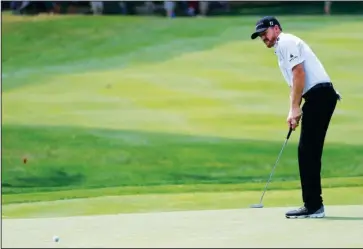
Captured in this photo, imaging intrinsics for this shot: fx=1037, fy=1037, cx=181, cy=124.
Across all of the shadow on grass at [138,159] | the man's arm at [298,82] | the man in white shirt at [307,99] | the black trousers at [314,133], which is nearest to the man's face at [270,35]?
the man in white shirt at [307,99]

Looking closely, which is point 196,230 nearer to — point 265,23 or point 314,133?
point 314,133

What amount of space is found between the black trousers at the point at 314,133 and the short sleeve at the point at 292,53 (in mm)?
199

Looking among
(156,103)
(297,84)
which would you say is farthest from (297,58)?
(156,103)

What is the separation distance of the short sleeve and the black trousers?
0.65 ft

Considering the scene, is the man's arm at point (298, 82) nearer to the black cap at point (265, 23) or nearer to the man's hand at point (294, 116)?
the man's hand at point (294, 116)

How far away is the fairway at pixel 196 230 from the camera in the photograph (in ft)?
16.1

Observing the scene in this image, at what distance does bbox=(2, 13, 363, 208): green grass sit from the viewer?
9.13 m

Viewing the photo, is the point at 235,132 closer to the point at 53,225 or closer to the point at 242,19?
the point at 242,19

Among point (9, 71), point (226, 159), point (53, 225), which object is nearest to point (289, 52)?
point (53, 225)

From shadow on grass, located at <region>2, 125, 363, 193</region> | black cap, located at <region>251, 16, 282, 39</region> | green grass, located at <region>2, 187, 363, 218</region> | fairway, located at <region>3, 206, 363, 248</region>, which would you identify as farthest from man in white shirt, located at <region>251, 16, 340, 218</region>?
shadow on grass, located at <region>2, 125, 363, 193</region>

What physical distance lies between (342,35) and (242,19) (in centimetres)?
95

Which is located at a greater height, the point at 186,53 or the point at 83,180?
the point at 186,53

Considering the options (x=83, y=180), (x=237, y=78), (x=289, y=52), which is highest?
(x=289, y=52)

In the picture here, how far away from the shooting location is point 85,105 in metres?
9.59
